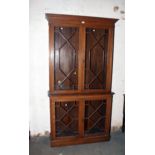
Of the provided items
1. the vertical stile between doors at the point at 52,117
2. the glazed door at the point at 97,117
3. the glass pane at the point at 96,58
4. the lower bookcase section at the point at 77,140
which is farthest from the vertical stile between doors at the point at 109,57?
the vertical stile between doors at the point at 52,117

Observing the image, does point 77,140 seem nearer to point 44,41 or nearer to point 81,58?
point 81,58

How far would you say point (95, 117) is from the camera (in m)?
2.75

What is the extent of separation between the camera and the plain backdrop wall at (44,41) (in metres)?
2.52

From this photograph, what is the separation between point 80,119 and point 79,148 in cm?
46

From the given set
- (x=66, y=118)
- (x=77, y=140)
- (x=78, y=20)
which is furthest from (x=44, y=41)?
(x=77, y=140)

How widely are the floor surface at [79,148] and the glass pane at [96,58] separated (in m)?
1.00

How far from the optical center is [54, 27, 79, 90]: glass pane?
247 centimetres

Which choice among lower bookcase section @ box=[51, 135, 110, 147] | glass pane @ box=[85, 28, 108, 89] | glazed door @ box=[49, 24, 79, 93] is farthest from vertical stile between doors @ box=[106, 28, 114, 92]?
lower bookcase section @ box=[51, 135, 110, 147]

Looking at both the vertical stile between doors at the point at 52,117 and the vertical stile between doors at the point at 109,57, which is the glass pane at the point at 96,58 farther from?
the vertical stile between doors at the point at 52,117

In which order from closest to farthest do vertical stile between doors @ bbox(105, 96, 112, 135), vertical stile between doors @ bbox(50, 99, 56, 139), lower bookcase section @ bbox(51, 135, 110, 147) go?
vertical stile between doors @ bbox(50, 99, 56, 139)
lower bookcase section @ bbox(51, 135, 110, 147)
vertical stile between doors @ bbox(105, 96, 112, 135)

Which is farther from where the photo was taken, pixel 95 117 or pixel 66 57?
pixel 95 117

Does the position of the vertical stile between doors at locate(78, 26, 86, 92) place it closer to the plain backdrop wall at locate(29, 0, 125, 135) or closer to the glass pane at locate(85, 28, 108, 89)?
the glass pane at locate(85, 28, 108, 89)

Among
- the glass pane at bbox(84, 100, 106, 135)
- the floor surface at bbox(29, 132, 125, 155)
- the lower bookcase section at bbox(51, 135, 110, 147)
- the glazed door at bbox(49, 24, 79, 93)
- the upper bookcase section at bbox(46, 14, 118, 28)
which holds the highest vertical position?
the upper bookcase section at bbox(46, 14, 118, 28)

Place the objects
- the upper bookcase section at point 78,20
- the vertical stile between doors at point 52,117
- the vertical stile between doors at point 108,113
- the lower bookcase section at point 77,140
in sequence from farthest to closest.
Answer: the vertical stile between doors at point 108,113, the lower bookcase section at point 77,140, the vertical stile between doors at point 52,117, the upper bookcase section at point 78,20
